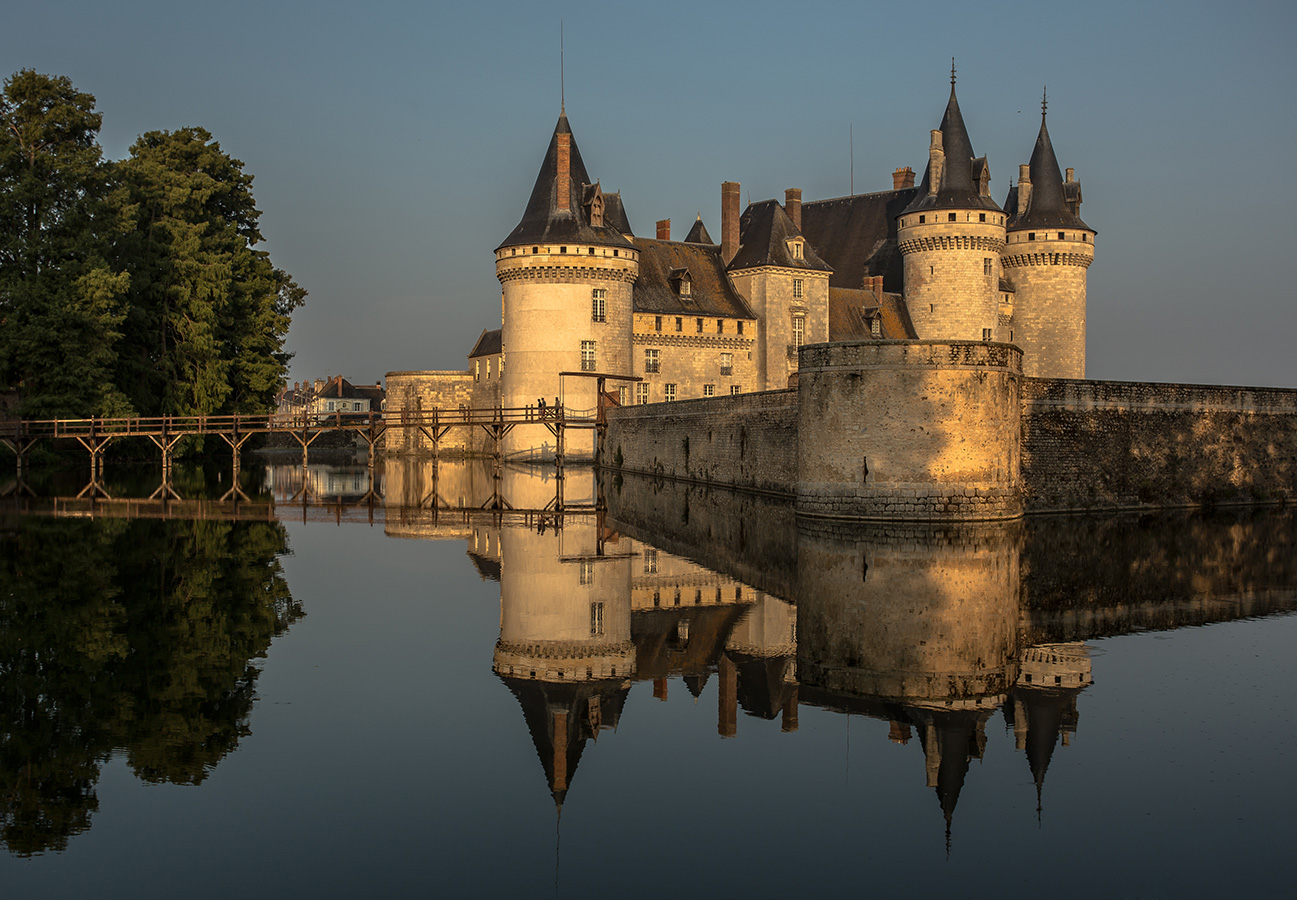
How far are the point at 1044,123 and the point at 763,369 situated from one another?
585 inches

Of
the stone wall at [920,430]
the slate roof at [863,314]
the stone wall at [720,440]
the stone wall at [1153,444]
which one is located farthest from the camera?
the slate roof at [863,314]

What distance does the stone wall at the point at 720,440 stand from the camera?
2250 cm

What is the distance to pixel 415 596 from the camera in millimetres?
12820

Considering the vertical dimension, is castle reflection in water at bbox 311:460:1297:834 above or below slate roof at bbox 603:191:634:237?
below

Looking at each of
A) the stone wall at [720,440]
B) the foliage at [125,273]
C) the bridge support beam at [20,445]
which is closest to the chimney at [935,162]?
the stone wall at [720,440]

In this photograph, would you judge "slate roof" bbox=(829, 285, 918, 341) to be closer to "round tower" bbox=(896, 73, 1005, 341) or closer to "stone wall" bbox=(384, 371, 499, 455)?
"round tower" bbox=(896, 73, 1005, 341)

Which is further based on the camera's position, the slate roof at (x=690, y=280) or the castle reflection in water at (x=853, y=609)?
the slate roof at (x=690, y=280)

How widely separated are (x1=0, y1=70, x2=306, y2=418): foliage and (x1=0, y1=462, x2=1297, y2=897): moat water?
20.2m

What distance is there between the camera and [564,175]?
40.7m

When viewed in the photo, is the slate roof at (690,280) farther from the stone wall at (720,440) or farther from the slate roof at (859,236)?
the stone wall at (720,440)

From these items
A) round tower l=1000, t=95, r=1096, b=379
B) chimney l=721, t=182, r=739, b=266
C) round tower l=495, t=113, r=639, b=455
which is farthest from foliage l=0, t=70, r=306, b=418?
round tower l=1000, t=95, r=1096, b=379

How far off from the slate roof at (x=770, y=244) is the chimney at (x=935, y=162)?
5.01m

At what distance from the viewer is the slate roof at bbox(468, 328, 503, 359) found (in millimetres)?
50938

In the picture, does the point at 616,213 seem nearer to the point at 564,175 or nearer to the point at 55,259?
the point at 564,175
